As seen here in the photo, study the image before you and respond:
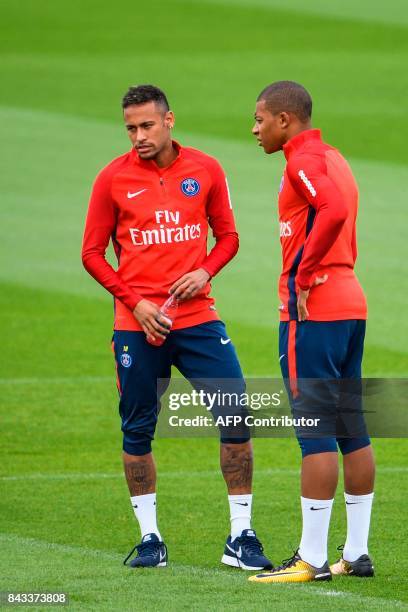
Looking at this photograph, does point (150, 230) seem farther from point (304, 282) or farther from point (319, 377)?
point (319, 377)

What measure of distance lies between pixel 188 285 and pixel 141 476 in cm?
103

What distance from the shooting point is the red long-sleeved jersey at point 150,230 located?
742 centimetres

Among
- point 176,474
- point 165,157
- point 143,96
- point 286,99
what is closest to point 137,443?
point 165,157

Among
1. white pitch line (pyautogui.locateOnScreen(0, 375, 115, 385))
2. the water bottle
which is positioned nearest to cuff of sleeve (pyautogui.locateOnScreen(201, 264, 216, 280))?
the water bottle

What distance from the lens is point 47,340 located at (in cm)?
1551

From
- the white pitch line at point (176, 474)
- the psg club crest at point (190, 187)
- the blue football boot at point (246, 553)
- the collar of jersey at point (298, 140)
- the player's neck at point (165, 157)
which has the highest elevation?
the collar of jersey at point (298, 140)

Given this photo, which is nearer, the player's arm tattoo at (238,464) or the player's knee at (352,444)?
the player's knee at (352,444)

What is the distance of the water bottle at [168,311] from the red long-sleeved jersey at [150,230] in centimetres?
6

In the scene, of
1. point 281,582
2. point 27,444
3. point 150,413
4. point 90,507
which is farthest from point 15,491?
point 281,582

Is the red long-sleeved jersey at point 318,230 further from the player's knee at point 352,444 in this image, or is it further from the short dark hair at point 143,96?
the short dark hair at point 143,96

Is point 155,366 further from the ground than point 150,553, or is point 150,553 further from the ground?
point 155,366

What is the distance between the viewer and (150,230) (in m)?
7.41

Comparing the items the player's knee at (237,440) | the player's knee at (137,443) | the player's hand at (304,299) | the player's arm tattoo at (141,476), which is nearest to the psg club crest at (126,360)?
the player's knee at (137,443)

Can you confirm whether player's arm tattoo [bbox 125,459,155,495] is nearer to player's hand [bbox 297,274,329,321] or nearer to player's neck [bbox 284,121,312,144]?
player's hand [bbox 297,274,329,321]
